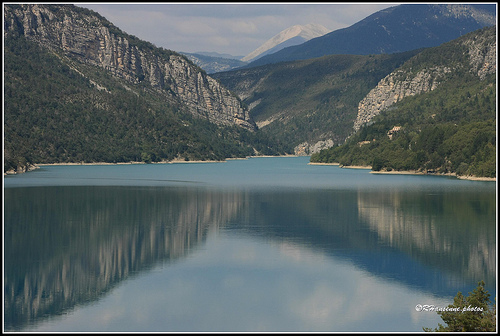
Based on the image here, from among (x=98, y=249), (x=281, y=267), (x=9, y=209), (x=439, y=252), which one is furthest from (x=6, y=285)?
(x=9, y=209)

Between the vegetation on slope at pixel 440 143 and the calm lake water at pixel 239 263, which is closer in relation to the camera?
the calm lake water at pixel 239 263

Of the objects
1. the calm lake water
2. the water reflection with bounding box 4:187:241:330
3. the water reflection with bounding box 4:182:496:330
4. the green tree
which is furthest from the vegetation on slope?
the green tree

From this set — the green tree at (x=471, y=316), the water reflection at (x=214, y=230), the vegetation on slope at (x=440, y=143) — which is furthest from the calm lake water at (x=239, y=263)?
the vegetation on slope at (x=440, y=143)

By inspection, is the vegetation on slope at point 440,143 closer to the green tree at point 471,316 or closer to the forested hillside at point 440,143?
the forested hillside at point 440,143

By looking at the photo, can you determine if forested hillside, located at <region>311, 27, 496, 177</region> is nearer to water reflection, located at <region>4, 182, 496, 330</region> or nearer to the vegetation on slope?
the vegetation on slope

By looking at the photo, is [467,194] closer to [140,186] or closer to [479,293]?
[140,186]

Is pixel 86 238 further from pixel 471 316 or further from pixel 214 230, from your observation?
pixel 471 316
